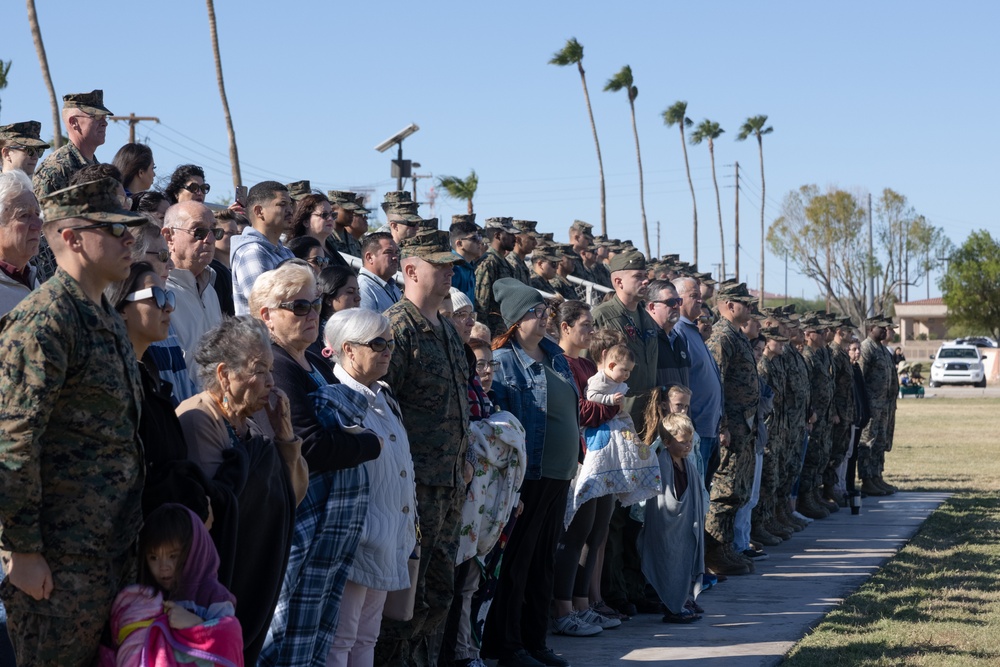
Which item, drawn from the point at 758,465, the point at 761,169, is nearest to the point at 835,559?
the point at 758,465

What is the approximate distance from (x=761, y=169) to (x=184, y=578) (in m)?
65.2

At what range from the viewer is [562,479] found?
275 inches

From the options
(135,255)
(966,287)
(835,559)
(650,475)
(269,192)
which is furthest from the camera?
(966,287)

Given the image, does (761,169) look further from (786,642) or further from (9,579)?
(9,579)

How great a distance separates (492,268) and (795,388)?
4140 mm

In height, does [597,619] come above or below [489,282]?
below

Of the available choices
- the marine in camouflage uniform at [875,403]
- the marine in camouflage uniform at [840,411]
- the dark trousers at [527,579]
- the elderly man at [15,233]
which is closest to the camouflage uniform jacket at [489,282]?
the dark trousers at [527,579]

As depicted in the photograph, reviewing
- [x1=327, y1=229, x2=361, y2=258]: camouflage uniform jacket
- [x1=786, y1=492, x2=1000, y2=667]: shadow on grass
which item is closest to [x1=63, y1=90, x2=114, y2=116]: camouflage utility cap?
[x1=327, y1=229, x2=361, y2=258]: camouflage uniform jacket

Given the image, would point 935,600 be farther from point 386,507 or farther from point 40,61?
point 40,61

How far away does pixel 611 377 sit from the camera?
7.79 meters

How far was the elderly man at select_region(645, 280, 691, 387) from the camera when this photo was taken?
9227 mm

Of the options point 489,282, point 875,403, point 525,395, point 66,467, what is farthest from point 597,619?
point 875,403

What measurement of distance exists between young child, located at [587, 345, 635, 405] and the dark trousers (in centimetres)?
86

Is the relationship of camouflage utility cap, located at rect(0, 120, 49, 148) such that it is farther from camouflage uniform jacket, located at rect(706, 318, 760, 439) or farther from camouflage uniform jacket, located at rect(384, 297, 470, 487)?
camouflage uniform jacket, located at rect(706, 318, 760, 439)
